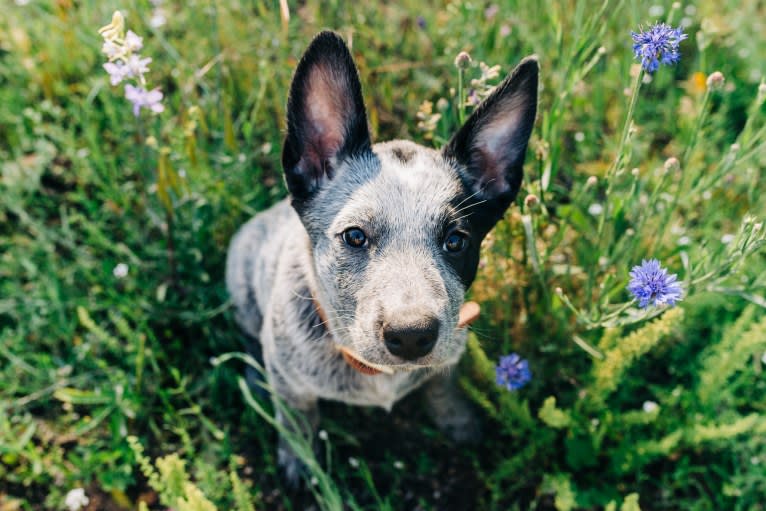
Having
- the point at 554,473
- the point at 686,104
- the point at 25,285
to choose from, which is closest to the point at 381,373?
the point at 554,473

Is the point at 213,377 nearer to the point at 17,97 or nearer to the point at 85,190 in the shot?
the point at 85,190

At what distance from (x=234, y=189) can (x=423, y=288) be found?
1.89 meters

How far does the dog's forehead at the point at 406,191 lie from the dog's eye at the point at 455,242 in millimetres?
95

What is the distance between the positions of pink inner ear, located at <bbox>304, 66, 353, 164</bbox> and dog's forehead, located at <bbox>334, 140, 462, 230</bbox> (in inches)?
6.9

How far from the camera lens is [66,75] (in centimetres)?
436

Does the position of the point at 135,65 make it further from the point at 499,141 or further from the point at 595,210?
the point at 595,210

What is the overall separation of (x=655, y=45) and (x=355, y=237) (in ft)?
3.74

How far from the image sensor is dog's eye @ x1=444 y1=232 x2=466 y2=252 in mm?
2341

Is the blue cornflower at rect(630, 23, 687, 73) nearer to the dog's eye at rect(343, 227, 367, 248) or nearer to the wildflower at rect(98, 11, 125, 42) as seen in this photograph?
the dog's eye at rect(343, 227, 367, 248)

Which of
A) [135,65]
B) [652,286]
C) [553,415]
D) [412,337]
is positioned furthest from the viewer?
[553,415]

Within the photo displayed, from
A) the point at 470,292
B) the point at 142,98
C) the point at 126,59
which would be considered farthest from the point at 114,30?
the point at 470,292

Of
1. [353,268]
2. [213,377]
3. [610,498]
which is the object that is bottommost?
[610,498]

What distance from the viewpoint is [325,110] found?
2.41 metres

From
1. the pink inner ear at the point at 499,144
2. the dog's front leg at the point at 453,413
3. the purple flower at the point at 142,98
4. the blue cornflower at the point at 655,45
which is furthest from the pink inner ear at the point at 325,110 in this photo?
the dog's front leg at the point at 453,413
